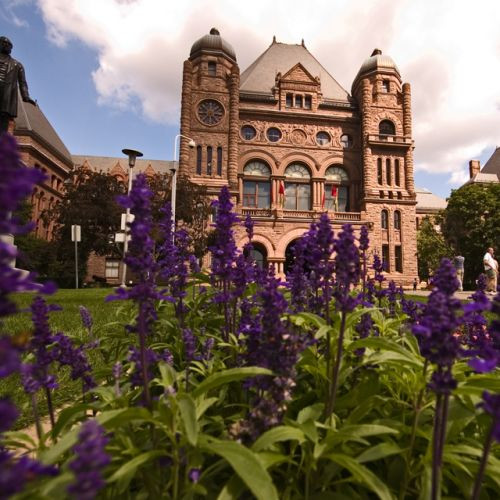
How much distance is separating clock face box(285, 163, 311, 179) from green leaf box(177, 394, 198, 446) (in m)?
36.5

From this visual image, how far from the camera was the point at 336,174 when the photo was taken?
37.8 metres

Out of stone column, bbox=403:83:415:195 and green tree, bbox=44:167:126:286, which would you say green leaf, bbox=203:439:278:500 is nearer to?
green tree, bbox=44:167:126:286

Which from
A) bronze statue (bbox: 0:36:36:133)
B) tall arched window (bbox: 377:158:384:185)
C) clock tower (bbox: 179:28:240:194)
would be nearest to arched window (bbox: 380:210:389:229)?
tall arched window (bbox: 377:158:384:185)

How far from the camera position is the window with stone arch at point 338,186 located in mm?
37250

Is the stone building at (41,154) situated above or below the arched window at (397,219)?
above

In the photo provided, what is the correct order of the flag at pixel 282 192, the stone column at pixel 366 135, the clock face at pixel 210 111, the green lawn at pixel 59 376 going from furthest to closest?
the stone column at pixel 366 135, the clock face at pixel 210 111, the flag at pixel 282 192, the green lawn at pixel 59 376

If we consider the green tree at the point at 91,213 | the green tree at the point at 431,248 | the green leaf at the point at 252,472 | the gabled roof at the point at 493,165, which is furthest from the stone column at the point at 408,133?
the gabled roof at the point at 493,165

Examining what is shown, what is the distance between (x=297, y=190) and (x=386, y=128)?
11.8 meters

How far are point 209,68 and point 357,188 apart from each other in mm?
18983

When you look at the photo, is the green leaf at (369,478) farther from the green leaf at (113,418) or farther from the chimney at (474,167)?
the chimney at (474,167)

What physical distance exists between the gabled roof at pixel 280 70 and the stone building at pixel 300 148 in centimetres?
26

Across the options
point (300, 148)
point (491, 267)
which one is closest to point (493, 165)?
point (300, 148)

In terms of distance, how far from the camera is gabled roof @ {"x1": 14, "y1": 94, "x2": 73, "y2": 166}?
40.3 meters

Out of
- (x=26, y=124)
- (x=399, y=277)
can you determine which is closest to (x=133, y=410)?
(x=399, y=277)
